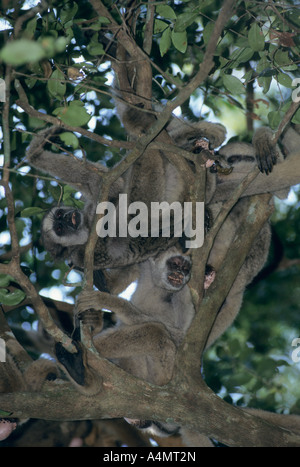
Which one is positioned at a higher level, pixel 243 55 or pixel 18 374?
pixel 243 55

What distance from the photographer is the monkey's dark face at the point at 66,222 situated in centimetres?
578

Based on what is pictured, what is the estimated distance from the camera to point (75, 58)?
5039 mm

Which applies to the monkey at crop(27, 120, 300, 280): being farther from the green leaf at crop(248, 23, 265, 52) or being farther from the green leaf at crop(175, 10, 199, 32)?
the green leaf at crop(175, 10, 199, 32)

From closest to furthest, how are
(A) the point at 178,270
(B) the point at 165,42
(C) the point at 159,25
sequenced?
1. (B) the point at 165,42
2. (C) the point at 159,25
3. (A) the point at 178,270

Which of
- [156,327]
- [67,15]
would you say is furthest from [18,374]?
[67,15]

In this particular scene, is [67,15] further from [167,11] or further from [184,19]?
[184,19]

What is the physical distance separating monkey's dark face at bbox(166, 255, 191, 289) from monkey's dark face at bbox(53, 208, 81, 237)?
1202 millimetres

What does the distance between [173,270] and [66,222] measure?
1.38 metres

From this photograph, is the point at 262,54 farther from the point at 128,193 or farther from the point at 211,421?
the point at 211,421

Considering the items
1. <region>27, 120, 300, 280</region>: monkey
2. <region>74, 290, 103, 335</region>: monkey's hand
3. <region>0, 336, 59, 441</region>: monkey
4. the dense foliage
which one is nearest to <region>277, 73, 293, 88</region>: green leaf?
the dense foliage

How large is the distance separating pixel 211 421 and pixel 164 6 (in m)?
3.66

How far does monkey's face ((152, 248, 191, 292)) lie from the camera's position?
5927 mm

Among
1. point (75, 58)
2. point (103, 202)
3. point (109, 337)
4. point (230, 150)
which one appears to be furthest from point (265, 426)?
point (75, 58)

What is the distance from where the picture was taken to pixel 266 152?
16.5ft
